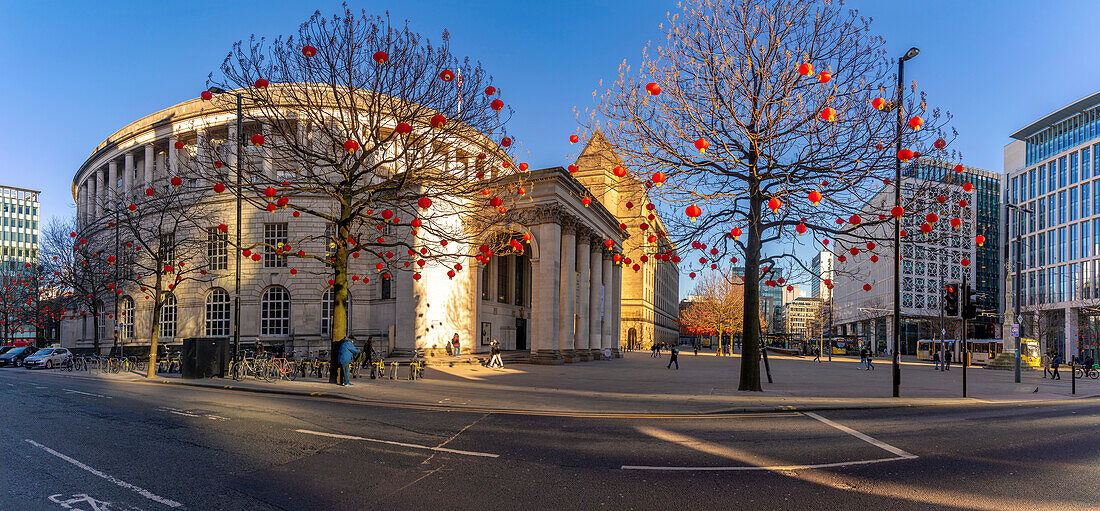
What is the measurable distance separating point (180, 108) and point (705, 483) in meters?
50.8

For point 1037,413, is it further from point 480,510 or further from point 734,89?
point 480,510

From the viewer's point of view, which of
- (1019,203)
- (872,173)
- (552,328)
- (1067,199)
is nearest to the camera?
(872,173)

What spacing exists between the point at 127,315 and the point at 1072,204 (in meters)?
95.5

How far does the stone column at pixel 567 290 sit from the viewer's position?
39531 mm

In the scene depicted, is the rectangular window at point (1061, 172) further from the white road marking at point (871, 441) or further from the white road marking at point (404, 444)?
the white road marking at point (404, 444)

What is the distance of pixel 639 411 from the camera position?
48.2 ft

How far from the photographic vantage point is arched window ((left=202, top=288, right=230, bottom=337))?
4156 cm

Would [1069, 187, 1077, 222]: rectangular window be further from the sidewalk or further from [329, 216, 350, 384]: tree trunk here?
[329, 216, 350, 384]: tree trunk

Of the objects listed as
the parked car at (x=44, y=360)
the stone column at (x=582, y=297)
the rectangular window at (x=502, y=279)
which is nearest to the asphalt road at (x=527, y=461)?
the stone column at (x=582, y=297)

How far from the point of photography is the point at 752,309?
18719 millimetres

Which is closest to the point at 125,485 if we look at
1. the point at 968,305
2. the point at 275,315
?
the point at 968,305

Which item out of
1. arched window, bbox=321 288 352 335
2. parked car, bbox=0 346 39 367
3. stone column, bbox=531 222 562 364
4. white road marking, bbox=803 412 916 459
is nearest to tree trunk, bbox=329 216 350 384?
white road marking, bbox=803 412 916 459

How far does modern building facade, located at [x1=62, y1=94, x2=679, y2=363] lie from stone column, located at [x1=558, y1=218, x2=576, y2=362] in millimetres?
68

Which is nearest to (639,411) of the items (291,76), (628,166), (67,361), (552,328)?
(628,166)
